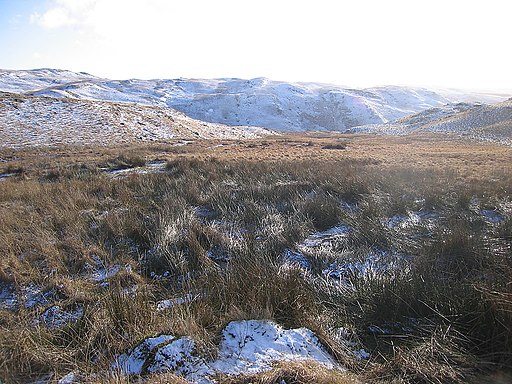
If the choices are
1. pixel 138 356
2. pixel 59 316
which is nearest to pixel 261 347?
pixel 138 356

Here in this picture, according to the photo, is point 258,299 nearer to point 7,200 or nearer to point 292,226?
point 292,226

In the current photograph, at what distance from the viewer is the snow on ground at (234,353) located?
5.96 feet

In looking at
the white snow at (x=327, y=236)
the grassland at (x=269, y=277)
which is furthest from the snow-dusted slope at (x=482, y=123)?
the white snow at (x=327, y=236)

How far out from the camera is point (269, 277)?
280 cm

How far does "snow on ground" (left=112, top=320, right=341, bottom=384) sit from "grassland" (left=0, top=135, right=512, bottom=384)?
79mm

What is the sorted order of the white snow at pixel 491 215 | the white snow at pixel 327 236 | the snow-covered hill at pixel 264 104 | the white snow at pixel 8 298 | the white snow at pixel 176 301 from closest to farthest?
the white snow at pixel 176 301 < the white snow at pixel 8 298 < the white snow at pixel 327 236 < the white snow at pixel 491 215 < the snow-covered hill at pixel 264 104

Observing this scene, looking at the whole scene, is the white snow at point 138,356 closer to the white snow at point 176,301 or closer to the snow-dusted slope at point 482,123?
the white snow at point 176,301

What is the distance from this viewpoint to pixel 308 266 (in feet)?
12.3

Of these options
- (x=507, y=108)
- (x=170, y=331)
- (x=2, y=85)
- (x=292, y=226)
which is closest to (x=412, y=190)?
(x=292, y=226)

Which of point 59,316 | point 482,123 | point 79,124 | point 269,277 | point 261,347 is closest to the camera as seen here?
point 261,347

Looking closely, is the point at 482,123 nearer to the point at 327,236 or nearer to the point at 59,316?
the point at 327,236

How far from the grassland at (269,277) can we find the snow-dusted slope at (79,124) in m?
23.5

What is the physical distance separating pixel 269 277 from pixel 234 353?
926 millimetres

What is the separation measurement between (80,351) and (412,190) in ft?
22.8
